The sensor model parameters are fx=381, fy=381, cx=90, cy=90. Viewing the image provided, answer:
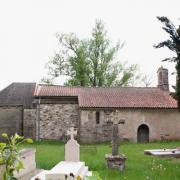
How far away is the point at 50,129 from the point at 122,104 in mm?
6846

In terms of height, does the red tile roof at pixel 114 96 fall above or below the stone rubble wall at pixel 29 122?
above

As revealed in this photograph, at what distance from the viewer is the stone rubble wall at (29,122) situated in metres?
35.0

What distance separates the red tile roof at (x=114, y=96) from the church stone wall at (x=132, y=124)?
1.90 feet

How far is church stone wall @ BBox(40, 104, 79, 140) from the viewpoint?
34125 mm

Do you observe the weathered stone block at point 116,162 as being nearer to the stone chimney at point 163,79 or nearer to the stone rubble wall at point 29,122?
the stone rubble wall at point 29,122

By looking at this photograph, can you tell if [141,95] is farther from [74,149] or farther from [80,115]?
[74,149]

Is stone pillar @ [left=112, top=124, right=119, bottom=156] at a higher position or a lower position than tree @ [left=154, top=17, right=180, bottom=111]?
lower

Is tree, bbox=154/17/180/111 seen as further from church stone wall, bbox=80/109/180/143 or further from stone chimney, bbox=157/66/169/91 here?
stone chimney, bbox=157/66/169/91

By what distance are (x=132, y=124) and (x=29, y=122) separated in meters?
9.45

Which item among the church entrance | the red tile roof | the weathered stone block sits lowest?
the weathered stone block

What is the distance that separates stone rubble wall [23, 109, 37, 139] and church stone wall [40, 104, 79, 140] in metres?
1.17

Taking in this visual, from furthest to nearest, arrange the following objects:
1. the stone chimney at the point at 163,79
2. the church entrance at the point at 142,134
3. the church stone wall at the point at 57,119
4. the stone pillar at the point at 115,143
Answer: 1. the stone chimney at the point at 163,79
2. the church entrance at the point at 142,134
3. the church stone wall at the point at 57,119
4. the stone pillar at the point at 115,143

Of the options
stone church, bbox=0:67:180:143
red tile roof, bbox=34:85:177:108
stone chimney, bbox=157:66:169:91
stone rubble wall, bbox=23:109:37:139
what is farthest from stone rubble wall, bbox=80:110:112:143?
stone chimney, bbox=157:66:169:91

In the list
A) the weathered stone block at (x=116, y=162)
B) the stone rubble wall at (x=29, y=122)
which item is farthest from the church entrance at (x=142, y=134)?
the weathered stone block at (x=116, y=162)
